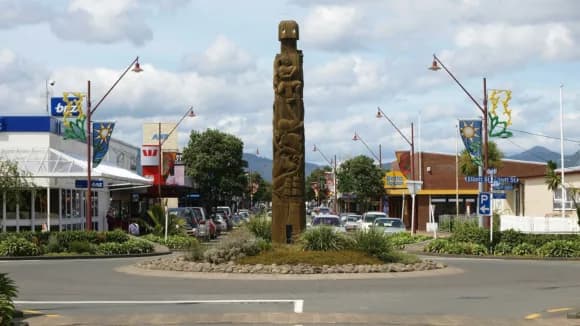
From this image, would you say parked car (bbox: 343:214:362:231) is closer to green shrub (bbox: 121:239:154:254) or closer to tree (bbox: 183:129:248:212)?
green shrub (bbox: 121:239:154:254)

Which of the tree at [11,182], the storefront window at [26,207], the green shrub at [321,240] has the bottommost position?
the green shrub at [321,240]

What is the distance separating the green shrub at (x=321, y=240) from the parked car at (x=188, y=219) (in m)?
20.6

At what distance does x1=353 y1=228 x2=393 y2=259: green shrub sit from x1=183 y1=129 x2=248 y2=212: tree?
56.3 meters

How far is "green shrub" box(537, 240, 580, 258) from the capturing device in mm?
34250

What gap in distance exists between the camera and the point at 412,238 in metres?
42.3

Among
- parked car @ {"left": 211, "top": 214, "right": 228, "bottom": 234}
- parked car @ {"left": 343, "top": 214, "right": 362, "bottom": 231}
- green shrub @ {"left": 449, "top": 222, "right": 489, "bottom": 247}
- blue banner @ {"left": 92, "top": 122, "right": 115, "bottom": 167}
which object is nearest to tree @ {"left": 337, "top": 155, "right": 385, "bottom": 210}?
parked car @ {"left": 343, "top": 214, "right": 362, "bottom": 231}

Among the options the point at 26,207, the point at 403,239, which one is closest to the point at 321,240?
the point at 403,239

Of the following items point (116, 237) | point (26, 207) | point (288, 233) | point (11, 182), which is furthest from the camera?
point (26, 207)

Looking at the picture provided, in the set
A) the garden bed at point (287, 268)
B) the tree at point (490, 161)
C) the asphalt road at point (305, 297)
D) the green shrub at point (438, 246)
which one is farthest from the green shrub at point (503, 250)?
the tree at point (490, 161)

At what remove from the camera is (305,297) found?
18.6 m

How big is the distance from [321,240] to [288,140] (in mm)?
3686

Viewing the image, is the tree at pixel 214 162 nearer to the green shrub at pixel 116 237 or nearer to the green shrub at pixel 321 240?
the green shrub at pixel 116 237

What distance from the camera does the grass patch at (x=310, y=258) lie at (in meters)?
25.4

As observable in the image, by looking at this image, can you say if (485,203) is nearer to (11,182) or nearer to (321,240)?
(321,240)
